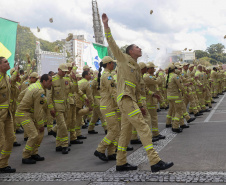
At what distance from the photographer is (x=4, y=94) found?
5934 mm

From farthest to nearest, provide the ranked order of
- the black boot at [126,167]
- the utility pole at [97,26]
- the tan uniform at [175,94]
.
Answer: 1. the utility pole at [97,26]
2. the tan uniform at [175,94]
3. the black boot at [126,167]

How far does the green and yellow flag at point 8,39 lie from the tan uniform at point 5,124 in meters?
6.49

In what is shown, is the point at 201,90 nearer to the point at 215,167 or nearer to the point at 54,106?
the point at 54,106

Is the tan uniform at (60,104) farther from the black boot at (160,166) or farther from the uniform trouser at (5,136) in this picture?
the black boot at (160,166)

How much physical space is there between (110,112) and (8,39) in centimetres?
744

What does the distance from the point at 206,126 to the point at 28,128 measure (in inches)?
235

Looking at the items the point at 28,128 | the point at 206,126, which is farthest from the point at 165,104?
the point at 28,128

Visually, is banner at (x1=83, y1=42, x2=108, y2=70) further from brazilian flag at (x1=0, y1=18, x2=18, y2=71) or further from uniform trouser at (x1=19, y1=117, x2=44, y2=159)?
uniform trouser at (x1=19, y1=117, x2=44, y2=159)

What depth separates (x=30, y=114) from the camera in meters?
6.88

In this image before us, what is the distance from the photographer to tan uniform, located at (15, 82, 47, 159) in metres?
6.66

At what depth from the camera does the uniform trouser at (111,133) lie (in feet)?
20.6

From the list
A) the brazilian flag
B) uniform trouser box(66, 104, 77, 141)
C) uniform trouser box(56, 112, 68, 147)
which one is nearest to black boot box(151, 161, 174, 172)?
uniform trouser box(56, 112, 68, 147)

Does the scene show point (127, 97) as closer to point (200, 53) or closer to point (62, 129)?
point (62, 129)

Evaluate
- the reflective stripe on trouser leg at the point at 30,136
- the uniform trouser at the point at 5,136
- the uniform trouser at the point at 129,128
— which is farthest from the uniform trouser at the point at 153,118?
the uniform trouser at the point at 5,136
